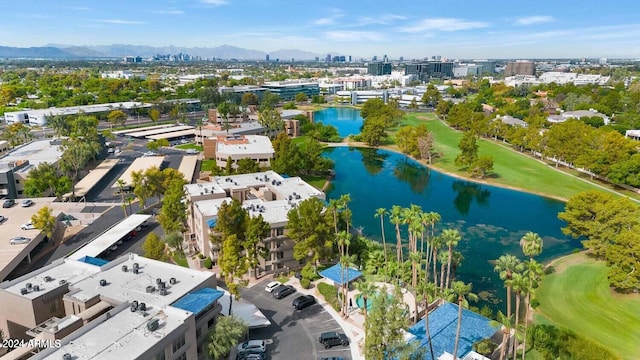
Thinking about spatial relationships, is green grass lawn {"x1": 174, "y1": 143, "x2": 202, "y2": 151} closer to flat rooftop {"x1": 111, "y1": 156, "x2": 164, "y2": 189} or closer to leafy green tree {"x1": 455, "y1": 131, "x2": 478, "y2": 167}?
flat rooftop {"x1": 111, "y1": 156, "x2": 164, "y2": 189}

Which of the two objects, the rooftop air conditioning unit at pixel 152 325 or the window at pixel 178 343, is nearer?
the rooftop air conditioning unit at pixel 152 325

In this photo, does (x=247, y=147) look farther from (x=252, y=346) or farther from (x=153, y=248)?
(x=252, y=346)

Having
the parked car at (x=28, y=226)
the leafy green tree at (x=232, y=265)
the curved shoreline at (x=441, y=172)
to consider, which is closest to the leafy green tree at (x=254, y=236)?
the leafy green tree at (x=232, y=265)

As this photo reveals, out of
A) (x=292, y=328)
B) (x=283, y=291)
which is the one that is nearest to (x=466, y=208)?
(x=283, y=291)

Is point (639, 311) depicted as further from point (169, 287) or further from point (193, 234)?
point (193, 234)

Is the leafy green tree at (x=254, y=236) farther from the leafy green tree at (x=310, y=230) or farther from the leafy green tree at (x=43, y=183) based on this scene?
the leafy green tree at (x=43, y=183)

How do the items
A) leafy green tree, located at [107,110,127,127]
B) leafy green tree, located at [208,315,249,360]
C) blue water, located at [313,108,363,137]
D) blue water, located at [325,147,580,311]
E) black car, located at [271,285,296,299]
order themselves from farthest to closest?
blue water, located at [313,108,363,137] → leafy green tree, located at [107,110,127,127] → blue water, located at [325,147,580,311] → black car, located at [271,285,296,299] → leafy green tree, located at [208,315,249,360]

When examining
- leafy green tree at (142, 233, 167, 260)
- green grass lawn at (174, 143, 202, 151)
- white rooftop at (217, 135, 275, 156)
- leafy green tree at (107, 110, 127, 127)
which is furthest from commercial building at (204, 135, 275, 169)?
leafy green tree at (107, 110, 127, 127)

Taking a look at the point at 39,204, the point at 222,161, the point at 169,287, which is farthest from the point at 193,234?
the point at 222,161
